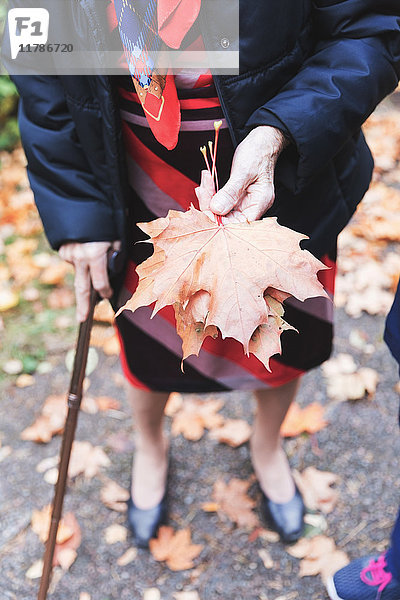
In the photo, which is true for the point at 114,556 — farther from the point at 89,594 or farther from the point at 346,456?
the point at 346,456

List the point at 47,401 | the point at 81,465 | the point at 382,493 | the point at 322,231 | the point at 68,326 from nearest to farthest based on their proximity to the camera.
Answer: the point at 322,231, the point at 382,493, the point at 81,465, the point at 47,401, the point at 68,326

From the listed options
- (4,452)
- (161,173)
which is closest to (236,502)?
(4,452)

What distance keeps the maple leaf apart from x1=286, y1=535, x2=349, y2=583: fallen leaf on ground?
3.96 ft

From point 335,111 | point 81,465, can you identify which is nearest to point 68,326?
point 81,465

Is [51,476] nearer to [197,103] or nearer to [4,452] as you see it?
[4,452]

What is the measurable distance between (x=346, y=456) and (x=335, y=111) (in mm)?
1487

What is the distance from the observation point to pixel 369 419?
248 centimetres

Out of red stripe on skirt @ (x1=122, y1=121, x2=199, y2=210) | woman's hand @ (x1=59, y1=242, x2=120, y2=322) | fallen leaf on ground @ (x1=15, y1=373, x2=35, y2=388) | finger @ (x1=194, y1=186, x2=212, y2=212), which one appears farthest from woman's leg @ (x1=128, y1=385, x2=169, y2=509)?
finger @ (x1=194, y1=186, x2=212, y2=212)

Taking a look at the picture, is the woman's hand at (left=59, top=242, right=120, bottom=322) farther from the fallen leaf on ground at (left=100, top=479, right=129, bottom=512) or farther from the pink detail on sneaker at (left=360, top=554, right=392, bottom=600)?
the pink detail on sneaker at (left=360, top=554, right=392, bottom=600)

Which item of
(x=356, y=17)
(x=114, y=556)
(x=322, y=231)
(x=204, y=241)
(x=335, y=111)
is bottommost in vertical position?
(x=114, y=556)

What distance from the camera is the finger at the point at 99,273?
5.27 ft

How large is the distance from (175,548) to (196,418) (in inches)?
22.2

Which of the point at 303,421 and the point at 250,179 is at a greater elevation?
the point at 250,179

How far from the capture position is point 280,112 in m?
1.30
